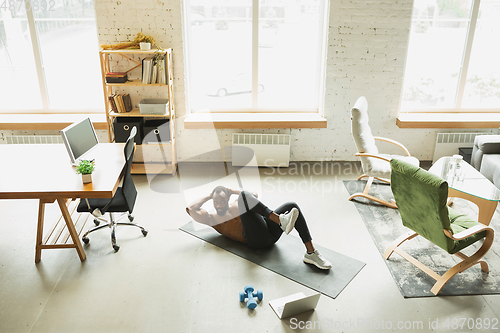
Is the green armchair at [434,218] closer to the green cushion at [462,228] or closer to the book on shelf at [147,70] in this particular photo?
the green cushion at [462,228]

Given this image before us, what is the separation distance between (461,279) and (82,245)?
128 inches

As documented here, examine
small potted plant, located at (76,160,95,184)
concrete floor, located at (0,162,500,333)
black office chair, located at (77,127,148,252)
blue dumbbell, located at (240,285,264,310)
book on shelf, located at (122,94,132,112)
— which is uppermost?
book on shelf, located at (122,94,132,112)

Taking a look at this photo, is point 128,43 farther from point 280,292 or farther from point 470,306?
point 470,306

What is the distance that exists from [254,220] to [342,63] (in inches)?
108

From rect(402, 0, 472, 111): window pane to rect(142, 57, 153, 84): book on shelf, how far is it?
330 cm

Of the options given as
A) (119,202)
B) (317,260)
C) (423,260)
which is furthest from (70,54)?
(423,260)

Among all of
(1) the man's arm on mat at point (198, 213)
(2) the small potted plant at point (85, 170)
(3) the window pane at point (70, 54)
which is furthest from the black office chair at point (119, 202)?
(3) the window pane at point (70, 54)

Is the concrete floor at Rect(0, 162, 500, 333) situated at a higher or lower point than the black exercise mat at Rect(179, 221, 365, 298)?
lower

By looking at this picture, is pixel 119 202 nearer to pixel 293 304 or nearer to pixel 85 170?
pixel 85 170

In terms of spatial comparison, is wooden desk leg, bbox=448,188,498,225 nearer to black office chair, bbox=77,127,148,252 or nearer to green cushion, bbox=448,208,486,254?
green cushion, bbox=448,208,486,254

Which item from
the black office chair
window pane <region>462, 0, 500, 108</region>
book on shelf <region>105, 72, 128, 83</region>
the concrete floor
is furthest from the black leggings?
window pane <region>462, 0, 500, 108</region>

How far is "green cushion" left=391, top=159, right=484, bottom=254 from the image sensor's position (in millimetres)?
2773

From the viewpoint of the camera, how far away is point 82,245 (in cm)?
361

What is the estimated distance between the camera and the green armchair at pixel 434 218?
2.80 m
